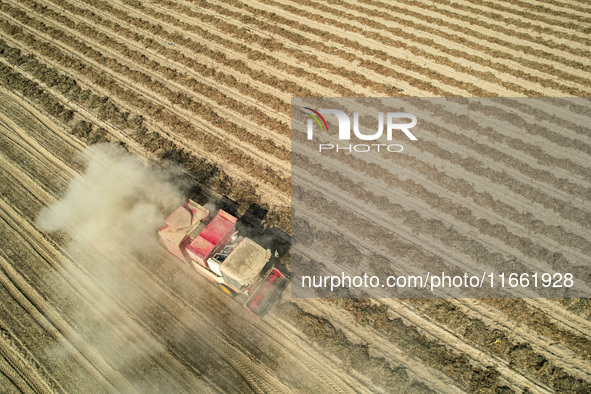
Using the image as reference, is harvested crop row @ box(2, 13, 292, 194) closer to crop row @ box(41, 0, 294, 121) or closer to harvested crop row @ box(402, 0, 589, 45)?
crop row @ box(41, 0, 294, 121)

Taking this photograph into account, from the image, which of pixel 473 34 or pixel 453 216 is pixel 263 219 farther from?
pixel 473 34

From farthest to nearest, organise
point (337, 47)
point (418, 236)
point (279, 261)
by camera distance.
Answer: point (337, 47)
point (418, 236)
point (279, 261)

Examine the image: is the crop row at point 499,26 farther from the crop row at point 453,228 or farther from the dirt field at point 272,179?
the crop row at point 453,228

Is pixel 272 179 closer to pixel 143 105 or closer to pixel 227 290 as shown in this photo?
pixel 227 290

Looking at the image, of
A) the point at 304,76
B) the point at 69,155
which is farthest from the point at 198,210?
the point at 304,76

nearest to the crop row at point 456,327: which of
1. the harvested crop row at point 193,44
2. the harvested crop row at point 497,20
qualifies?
the harvested crop row at point 193,44
